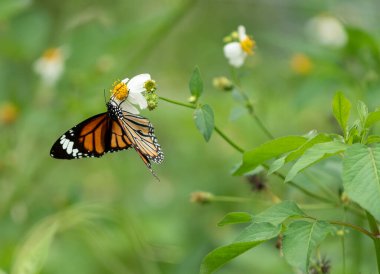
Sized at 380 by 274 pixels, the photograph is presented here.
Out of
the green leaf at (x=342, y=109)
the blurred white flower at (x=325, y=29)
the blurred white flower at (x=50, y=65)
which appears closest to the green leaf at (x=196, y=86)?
the green leaf at (x=342, y=109)

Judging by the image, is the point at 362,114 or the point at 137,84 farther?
the point at 137,84

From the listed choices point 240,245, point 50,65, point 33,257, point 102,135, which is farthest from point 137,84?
point 50,65

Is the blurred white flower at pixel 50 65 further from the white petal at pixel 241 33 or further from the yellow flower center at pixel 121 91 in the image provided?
the yellow flower center at pixel 121 91

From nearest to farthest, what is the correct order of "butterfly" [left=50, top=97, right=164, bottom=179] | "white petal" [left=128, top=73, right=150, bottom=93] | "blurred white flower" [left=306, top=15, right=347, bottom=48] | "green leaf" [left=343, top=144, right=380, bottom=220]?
1. "green leaf" [left=343, top=144, right=380, bottom=220]
2. "white petal" [left=128, top=73, right=150, bottom=93]
3. "butterfly" [left=50, top=97, right=164, bottom=179]
4. "blurred white flower" [left=306, top=15, right=347, bottom=48]

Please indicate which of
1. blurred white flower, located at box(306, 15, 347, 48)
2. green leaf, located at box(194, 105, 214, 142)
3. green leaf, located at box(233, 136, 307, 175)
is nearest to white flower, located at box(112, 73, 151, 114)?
green leaf, located at box(194, 105, 214, 142)

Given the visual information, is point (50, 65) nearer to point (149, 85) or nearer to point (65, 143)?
point (65, 143)

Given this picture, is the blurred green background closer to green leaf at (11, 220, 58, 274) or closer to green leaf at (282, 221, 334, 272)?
green leaf at (11, 220, 58, 274)

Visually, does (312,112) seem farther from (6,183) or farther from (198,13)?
(198,13)
